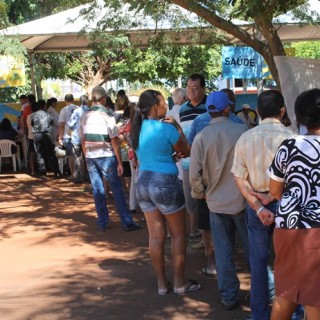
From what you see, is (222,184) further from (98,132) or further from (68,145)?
(68,145)

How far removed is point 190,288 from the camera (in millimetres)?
5551

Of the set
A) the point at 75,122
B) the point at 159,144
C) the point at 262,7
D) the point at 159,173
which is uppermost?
the point at 262,7

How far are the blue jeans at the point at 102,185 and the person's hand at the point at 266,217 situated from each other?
3.96m

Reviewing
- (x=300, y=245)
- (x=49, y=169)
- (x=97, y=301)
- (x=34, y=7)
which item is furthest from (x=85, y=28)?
(x=34, y=7)

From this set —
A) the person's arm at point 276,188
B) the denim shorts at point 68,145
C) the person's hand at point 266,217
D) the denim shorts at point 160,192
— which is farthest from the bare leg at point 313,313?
the denim shorts at point 68,145

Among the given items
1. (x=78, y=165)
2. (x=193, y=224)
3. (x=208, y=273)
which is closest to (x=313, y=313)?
(x=208, y=273)

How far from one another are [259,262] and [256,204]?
0.49 metres

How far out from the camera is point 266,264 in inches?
175

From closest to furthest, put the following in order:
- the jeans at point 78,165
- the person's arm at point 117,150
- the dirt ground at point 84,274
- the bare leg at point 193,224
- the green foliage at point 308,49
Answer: the dirt ground at point 84,274
the bare leg at point 193,224
the person's arm at point 117,150
the jeans at point 78,165
the green foliage at point 308,49

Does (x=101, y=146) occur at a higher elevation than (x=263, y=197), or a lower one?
higher

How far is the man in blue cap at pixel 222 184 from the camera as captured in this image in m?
4.91

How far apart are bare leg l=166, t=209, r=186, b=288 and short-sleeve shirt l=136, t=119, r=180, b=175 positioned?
0.41 metres

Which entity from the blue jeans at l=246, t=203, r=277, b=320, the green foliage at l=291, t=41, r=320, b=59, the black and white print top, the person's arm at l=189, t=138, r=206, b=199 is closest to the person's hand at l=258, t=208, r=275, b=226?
the blue jeans at l=246, t=203, r=277, b=320

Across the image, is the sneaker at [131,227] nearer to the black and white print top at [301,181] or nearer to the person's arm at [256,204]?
the person's arm at [256,204]
